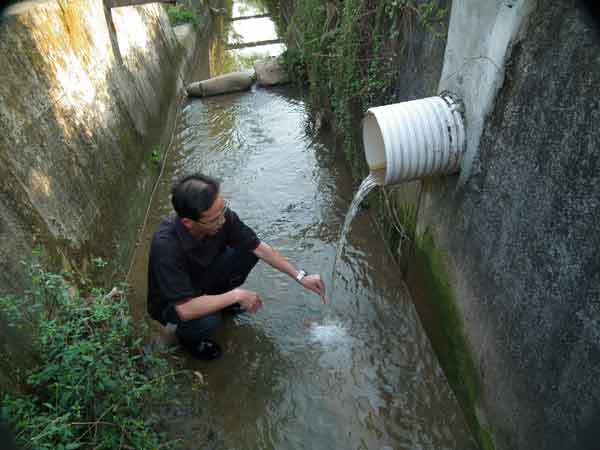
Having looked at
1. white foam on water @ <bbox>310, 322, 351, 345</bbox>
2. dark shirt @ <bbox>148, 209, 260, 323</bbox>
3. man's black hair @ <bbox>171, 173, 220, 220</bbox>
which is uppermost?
man's black hair @ <bbox>171, 173, 220, 220</bbox>

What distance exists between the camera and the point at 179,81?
327 inches

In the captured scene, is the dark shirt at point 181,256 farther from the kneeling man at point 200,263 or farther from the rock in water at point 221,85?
the rock in water at point 221,85

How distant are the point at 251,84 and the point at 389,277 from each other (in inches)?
221

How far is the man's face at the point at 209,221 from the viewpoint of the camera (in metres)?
2.47

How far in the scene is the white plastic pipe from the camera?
240cm

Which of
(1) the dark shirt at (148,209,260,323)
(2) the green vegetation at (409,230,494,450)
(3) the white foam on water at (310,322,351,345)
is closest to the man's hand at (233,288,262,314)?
(1) the dark shirt at (148,209,260,323)

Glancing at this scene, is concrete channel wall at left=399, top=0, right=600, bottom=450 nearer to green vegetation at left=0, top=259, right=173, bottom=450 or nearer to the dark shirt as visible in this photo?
the dark shirt

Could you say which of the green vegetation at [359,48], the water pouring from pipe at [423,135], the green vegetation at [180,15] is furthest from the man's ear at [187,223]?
the green vegetation at [180,15]

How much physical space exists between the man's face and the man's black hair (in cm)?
3

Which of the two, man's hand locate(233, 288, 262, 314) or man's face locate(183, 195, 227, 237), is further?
man's hand locate(233, 288, 262, 314)

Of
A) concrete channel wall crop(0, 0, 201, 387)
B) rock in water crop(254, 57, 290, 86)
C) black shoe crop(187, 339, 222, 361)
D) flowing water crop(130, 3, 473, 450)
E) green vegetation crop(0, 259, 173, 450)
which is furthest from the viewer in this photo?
rock in water crop(254, 57, 290, 86)

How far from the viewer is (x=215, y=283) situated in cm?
316

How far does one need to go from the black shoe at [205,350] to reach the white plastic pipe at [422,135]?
1.86m

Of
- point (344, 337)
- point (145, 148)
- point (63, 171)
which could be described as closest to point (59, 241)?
point (63, 171)
